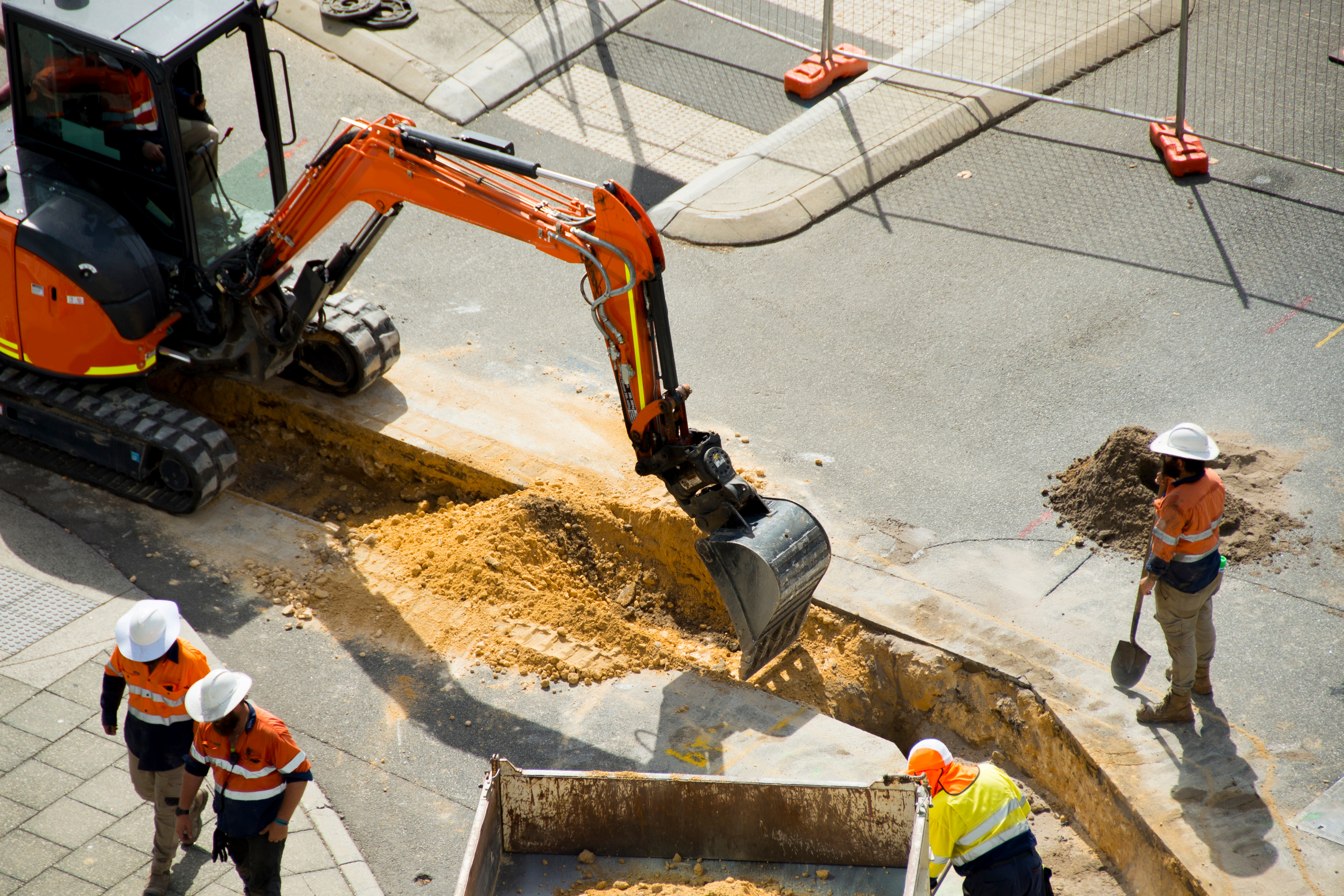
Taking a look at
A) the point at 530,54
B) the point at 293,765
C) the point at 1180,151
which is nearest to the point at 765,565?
the point at 293,765

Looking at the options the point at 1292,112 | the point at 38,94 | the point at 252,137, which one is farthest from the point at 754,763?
the point at 1292,112

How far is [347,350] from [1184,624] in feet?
20.8

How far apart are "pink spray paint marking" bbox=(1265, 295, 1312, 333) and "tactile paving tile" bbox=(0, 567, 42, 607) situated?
9.76m

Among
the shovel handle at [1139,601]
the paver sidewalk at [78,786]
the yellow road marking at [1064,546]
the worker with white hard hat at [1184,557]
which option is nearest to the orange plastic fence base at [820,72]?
the yellow road marking at [1064,546]

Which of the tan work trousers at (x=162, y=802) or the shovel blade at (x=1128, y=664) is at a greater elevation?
the tan work trousers at (x=162, y=802)

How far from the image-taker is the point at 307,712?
7.98 meters

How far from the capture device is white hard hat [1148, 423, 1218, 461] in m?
7.09

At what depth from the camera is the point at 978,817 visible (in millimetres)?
5785

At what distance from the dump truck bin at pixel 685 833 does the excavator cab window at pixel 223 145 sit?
196 inches

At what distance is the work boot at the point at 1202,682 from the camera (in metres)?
7.60

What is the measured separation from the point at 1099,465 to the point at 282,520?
235 inches

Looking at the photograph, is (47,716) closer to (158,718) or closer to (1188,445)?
(158,718)

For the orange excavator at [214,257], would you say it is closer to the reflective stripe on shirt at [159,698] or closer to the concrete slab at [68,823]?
the concrete slab at [68,823]

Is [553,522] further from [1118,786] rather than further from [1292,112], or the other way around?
[1292,112]
